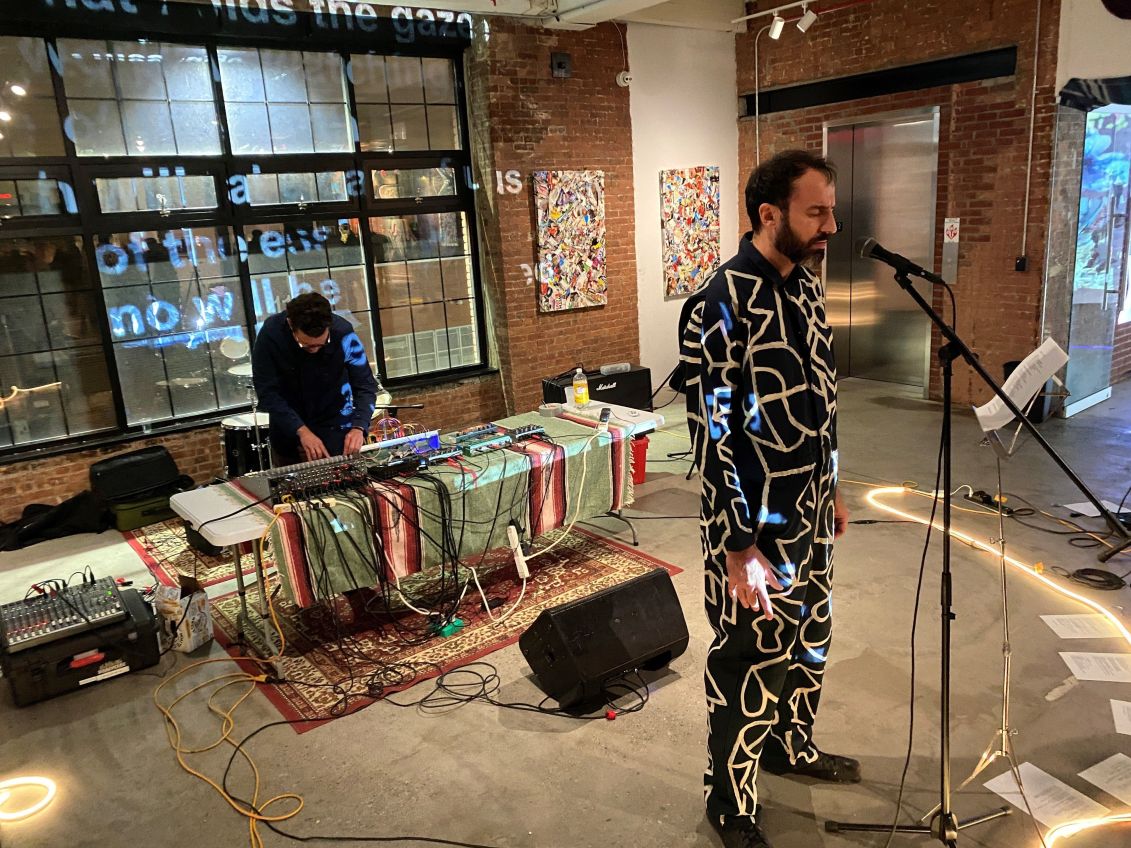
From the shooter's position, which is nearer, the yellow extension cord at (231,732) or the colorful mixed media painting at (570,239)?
the yellow extension cord at (231,732)

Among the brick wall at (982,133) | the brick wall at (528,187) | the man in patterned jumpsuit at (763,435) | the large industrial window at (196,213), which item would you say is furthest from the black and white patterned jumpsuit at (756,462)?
the brick wall at (982,133)

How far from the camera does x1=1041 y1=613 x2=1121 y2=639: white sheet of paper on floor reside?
323cm

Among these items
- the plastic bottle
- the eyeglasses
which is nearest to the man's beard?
the eyeglasses

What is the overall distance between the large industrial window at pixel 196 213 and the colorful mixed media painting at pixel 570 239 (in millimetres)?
701

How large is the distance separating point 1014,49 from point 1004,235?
129 centimetres

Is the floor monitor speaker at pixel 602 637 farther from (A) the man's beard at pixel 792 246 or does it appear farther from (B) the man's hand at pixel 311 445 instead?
(A) the man's beard at pixel 792 246

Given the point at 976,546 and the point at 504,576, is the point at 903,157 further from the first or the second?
the point at 504,576

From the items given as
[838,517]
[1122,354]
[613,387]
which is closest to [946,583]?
[838,517]

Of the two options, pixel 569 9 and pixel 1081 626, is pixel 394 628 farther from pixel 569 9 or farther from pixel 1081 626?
pixel 569 9

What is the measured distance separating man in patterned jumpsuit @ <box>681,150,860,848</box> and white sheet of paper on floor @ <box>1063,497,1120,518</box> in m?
3.05

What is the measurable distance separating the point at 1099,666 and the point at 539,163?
508cm

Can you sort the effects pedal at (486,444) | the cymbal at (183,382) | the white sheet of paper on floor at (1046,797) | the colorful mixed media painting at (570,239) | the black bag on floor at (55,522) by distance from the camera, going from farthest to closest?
the colorful mixed media painting at (570,239)
the cymbal at (183,382)
the black bag on floor at (55,522)
the effects pedal at (486,444)
the white sheet of paper on floor at (1046,797)

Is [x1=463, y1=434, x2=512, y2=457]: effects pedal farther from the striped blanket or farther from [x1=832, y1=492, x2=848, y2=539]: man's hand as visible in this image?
[x1=832, y1=492, x2=848, y2=539]: man's hand

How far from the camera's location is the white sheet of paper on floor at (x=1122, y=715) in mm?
2670
